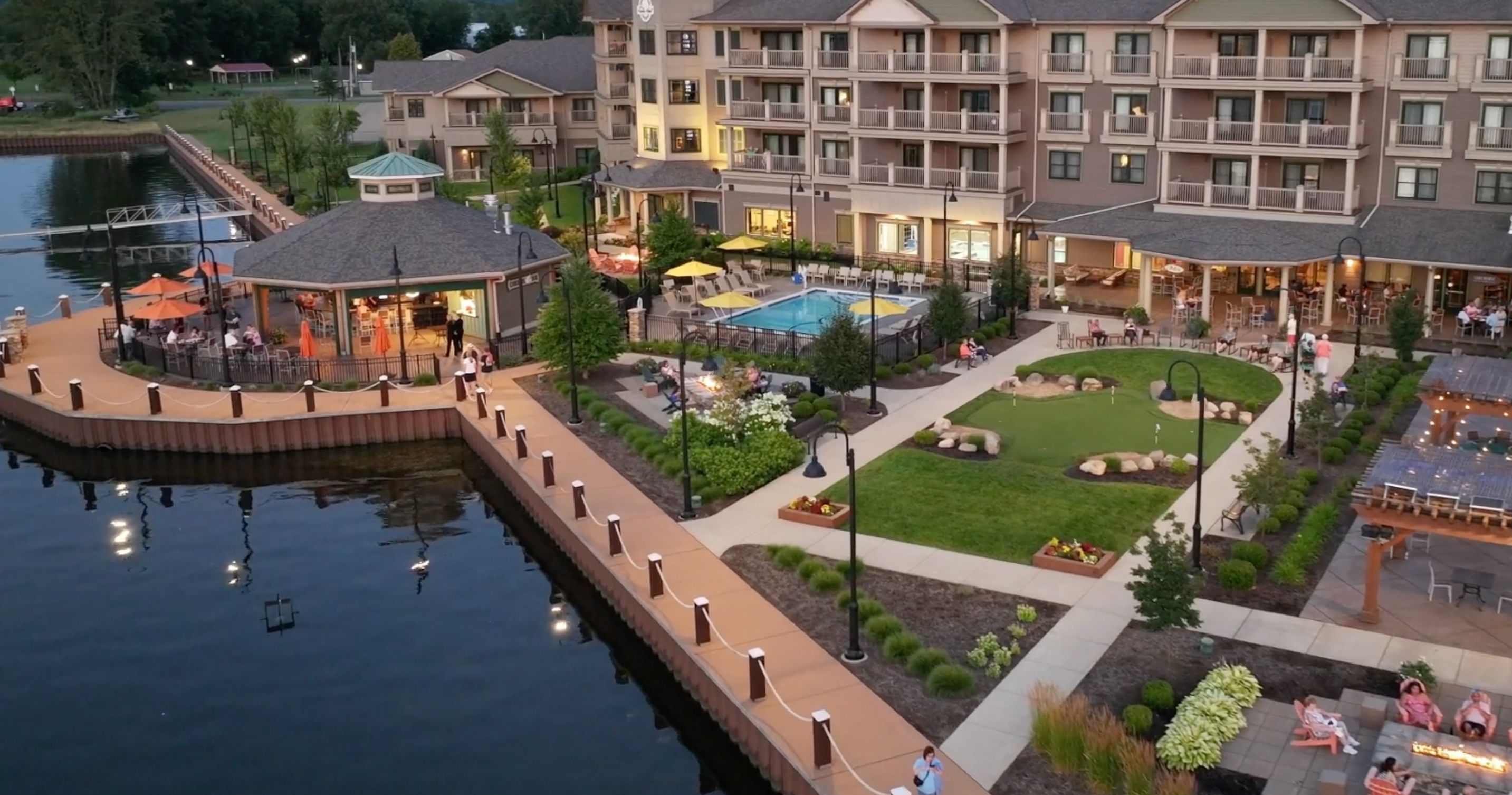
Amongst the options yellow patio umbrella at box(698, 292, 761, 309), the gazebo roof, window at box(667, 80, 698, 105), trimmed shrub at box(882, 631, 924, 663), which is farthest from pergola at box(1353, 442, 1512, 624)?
window at box(667, 80, 698, 105)

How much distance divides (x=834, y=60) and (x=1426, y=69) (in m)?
24.8

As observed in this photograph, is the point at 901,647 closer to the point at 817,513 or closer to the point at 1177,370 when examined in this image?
the point at 817,513

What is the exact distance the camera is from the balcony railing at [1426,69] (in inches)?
1987

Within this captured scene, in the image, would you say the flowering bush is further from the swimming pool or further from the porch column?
the porch column

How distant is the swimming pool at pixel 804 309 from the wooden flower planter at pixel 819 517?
18.1m

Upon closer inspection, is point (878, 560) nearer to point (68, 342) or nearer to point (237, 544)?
point (237, 544)

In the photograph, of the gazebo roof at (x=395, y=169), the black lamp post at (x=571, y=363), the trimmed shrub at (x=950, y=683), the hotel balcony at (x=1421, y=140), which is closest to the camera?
the trimmed shrub at (x=950, y=683)

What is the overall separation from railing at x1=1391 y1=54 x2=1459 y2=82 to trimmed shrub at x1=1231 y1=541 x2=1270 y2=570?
27.7 m

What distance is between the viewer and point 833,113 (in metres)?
66.0

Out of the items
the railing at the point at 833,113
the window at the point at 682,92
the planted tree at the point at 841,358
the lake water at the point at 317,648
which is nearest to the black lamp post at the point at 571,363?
the lake water at the point at 317,648

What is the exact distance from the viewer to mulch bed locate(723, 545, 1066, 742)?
83.5ft

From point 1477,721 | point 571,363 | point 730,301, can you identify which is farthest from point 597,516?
point 1477,721

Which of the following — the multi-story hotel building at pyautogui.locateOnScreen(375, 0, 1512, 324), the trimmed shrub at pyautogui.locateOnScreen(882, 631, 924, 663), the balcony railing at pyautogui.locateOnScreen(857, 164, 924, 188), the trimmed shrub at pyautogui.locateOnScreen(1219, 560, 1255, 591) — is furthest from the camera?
the balcony railing at pyautogui.locateOnScreen(857, 164, 924, 188)

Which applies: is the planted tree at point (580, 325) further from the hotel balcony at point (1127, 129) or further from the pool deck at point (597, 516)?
the hotel balcony at point (1127, 129)
